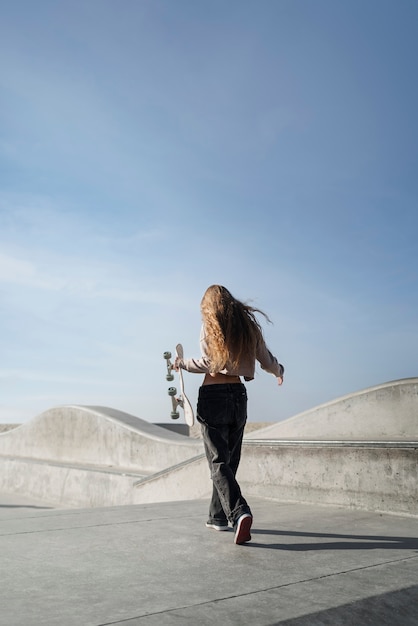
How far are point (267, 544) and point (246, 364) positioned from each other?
1.27 meters

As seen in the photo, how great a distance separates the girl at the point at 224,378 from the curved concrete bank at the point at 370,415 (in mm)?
4642

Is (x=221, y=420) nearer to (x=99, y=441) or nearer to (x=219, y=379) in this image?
(x=219, y=379)

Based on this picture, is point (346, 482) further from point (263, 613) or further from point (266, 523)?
point (263, 613)

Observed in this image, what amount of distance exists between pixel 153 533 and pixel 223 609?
2.13 m

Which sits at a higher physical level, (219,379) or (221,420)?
(219,379)

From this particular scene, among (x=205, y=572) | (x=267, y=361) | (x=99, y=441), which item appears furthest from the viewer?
(x=99, y=441)

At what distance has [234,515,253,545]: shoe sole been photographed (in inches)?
162

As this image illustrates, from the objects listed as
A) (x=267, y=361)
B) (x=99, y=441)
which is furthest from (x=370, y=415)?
(x=99, y=441)

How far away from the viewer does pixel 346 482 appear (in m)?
6.17

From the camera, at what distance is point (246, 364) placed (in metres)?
4.50

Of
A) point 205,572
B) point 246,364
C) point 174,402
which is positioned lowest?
point 205,572

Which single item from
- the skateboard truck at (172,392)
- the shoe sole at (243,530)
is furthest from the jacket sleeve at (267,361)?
the shoe sole at (243,530)

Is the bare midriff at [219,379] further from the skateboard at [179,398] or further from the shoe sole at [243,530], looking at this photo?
the shoe sole at [243,530]

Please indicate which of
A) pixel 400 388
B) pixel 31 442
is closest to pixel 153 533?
pixel 400 388
